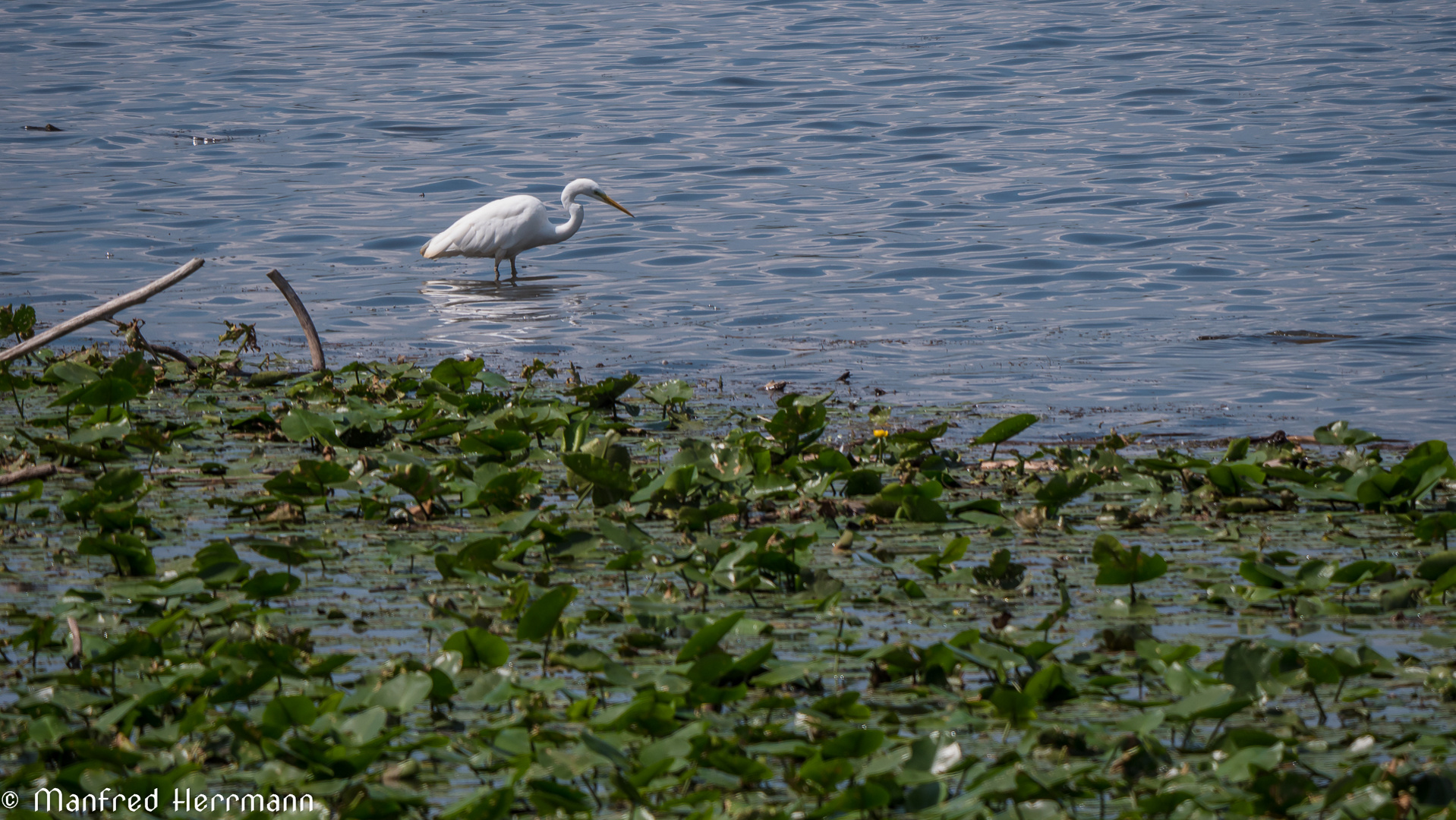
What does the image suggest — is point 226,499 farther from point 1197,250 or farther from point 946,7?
point 946,7

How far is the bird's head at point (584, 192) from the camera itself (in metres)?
12.1

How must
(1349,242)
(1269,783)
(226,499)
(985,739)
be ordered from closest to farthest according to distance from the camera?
(1269,783) → (985,739) → (226,499) → (1349,242)

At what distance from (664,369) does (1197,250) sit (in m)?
5.05

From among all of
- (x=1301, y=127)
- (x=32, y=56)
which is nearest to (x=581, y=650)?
(x=1301, y=127)

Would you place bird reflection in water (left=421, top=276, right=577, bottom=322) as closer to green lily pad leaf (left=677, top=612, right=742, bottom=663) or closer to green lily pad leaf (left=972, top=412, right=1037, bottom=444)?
green lily pad leaf (left=972, top=412, right=1037, bottom=444)

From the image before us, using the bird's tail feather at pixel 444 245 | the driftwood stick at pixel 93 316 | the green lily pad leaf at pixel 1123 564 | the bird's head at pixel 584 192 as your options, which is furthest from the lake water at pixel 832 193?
the driftwood stick at pixel 93 316

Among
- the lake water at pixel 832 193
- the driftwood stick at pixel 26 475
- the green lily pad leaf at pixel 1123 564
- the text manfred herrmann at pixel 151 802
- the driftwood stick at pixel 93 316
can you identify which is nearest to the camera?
the text manfred herrmann at pixel 151 802

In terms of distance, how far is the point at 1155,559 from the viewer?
3.26 m

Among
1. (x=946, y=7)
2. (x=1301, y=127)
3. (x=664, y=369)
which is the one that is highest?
(x=946, y=7)

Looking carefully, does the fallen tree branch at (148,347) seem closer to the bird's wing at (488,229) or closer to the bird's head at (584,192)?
the bird's wing at (488,229)

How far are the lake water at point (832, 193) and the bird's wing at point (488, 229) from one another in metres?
0.38

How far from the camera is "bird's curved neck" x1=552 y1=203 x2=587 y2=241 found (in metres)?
11.9

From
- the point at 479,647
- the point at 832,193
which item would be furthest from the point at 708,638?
the point at 832,193

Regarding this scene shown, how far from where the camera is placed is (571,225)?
12.0 metres
